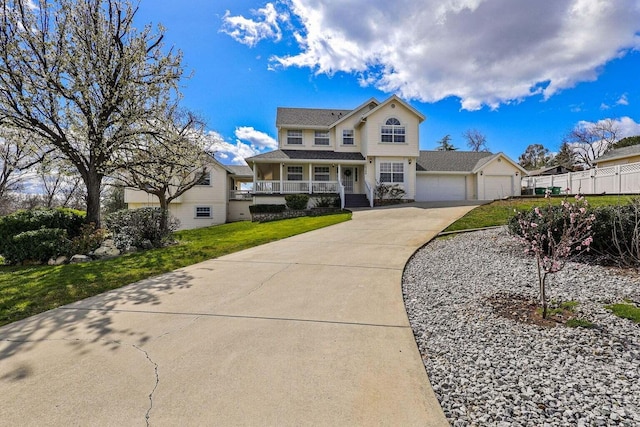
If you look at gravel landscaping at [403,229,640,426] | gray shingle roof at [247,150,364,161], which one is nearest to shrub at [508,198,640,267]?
gravel landscaping at [403,229,640,426]

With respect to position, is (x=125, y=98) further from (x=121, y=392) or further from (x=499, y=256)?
(x=499, y=256)

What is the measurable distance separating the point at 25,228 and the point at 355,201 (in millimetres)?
16773

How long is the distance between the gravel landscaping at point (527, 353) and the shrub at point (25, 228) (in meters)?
10.3

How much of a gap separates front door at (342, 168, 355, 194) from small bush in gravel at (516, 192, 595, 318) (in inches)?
652

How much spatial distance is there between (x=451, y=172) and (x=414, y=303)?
21.4 meters

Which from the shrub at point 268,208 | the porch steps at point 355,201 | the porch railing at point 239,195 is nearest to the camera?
the shrub at point 268,208

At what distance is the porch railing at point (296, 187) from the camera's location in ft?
70.4

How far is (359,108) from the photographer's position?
77.2 feet

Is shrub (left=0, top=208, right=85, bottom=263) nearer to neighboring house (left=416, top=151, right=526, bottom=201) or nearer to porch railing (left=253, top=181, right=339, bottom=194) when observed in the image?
porch railing (left=253, top=181, right=339, bottom=194)

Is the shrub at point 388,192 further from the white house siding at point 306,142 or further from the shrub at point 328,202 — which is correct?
the white house siding at point 306,142

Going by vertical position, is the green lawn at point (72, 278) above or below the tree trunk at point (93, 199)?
below

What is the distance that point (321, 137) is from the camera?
79.3 feet

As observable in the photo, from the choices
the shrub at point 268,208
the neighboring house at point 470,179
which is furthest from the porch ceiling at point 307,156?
the neighboring house at point 470,179

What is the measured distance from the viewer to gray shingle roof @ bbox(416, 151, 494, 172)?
23.9 meters
